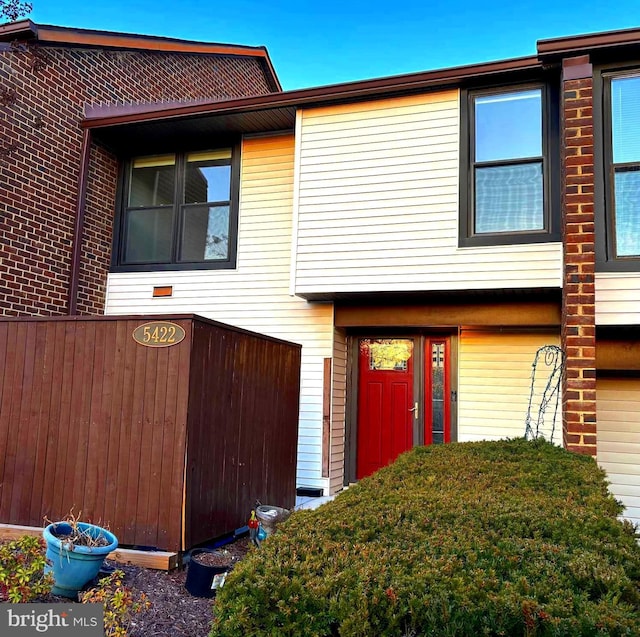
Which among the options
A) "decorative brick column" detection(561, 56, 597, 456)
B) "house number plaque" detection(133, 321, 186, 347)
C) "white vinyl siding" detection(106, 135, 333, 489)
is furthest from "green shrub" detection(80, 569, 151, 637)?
"white vinyl siding" detection(106, 135, 333, 489)

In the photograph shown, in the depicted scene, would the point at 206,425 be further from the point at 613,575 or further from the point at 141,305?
the point at 141,305

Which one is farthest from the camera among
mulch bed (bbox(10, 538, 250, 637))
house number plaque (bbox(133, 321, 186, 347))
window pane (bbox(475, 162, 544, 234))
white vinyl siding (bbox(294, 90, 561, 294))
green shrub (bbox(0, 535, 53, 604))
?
white vinyl siding (bbox(294, 90, 561, 294))

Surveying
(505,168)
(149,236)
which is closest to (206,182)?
(149,236)

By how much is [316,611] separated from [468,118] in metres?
6.21

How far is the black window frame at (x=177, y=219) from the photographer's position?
8.33 m

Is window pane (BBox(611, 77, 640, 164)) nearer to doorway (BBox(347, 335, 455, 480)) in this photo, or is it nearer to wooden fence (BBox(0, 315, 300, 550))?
doorway (BBox(347, 335, 455, 480))

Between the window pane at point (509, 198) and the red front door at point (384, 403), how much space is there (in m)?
1.98

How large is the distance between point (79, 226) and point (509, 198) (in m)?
5.67

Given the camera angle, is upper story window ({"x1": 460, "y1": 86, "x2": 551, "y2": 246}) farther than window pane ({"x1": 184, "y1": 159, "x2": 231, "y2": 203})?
No

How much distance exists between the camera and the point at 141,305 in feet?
28.1

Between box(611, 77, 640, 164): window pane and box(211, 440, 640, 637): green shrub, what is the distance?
4.38 meters

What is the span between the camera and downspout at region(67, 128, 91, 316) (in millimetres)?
7938

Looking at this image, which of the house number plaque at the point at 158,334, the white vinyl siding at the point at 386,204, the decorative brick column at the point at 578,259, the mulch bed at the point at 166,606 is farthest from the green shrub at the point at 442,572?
the white vinyl siding at the point at 386,204

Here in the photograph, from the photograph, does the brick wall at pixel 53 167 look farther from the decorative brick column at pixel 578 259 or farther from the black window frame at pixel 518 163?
the decorative brick column at pixel 578 259
